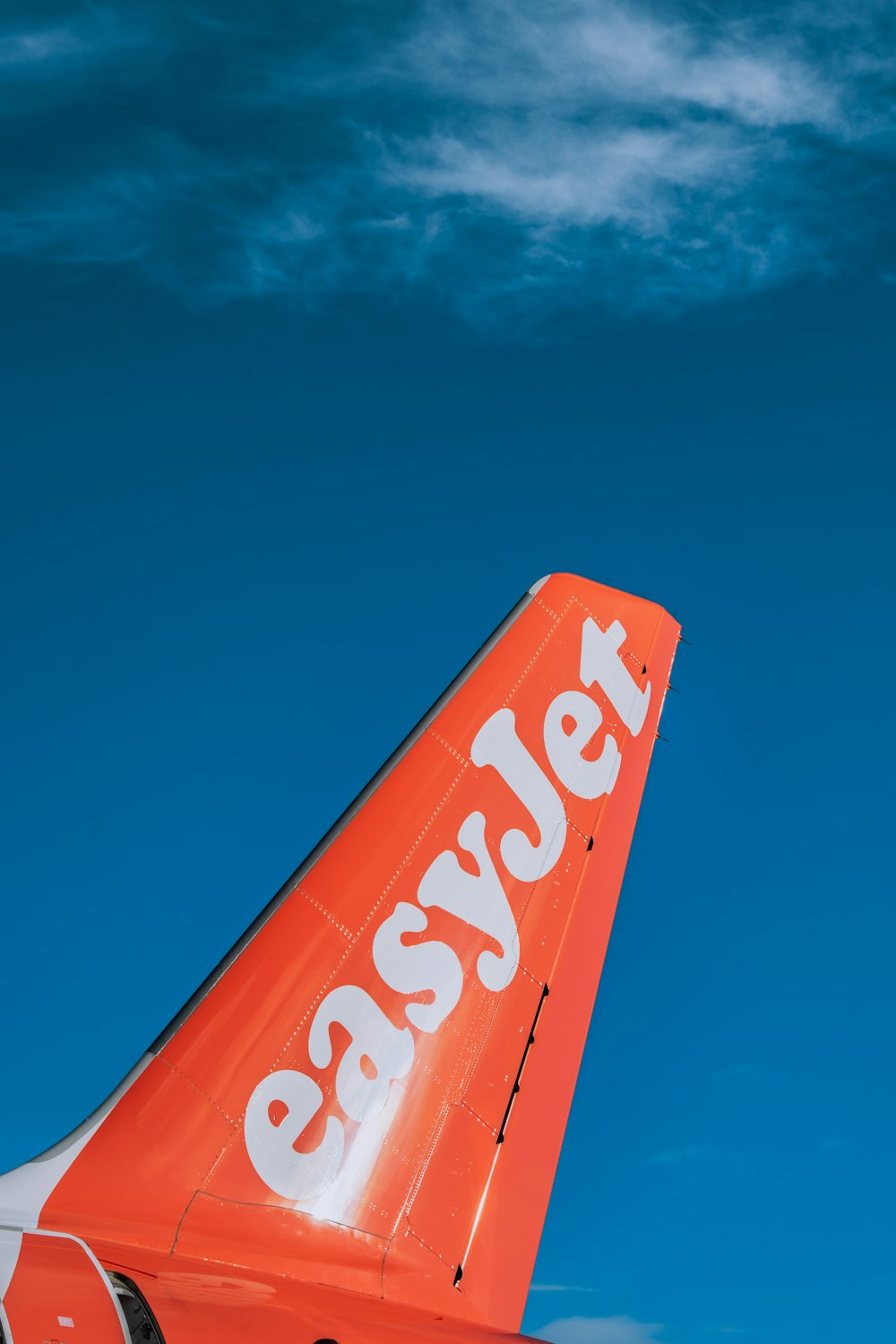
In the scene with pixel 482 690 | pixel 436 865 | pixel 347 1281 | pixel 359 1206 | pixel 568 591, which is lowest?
pixel 347 1281

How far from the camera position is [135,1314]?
5.04 meters

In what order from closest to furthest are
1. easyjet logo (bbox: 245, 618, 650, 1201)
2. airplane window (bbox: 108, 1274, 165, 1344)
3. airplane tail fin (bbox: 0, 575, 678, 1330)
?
airplane window (bbox: 108, 1274, 165, 1344)
airplane tail fin (bbox: 0, 575, 678, 1330)
easyjet logo (bbox: 245, 618, 650, 1201)

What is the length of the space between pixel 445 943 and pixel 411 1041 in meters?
0.75

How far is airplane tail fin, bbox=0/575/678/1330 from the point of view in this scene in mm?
6594

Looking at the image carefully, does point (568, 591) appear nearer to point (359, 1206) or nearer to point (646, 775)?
point (646, 775)

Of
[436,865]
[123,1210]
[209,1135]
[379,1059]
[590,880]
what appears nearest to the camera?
[123,1210]

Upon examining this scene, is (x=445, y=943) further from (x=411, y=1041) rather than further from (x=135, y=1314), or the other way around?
(x=135, y=1314)

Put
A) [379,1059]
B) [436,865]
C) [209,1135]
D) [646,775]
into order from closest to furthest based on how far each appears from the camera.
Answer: [209,1135]
[379,1059]
[436,865]
[646,775]

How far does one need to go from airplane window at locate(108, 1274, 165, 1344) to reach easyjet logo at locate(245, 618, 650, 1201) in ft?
5.16

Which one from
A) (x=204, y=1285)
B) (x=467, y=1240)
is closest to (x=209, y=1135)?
(x=204, y=1285)

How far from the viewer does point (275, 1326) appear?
18.1ft

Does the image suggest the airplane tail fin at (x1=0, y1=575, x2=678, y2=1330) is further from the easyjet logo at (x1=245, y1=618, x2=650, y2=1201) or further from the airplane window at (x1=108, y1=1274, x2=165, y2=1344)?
the airplane window at (x1=108, y1=1274, x2=165, y2=1344)

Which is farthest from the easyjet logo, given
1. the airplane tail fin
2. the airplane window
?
the airplane window

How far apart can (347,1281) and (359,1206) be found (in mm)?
443
